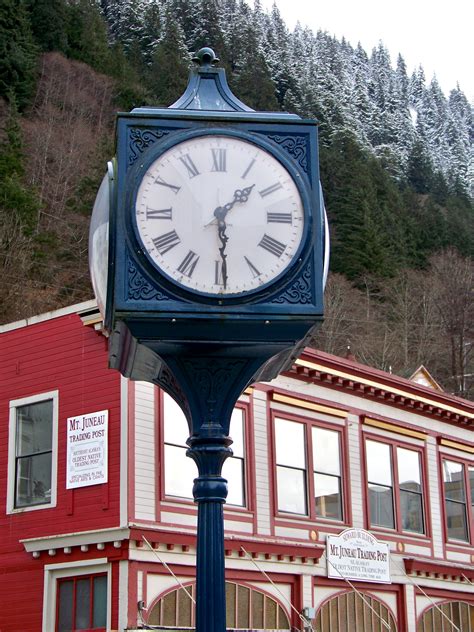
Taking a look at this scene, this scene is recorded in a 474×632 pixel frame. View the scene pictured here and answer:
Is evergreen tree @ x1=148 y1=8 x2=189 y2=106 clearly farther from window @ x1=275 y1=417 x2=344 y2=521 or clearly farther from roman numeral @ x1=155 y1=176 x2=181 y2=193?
roman numeral @ x1=155 y1=176 x2=181 y2=193

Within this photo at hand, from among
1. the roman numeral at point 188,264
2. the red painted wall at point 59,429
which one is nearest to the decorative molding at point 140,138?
the roman numeral at point 188,264

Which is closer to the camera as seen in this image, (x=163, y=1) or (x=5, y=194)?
(x=5, y=194)

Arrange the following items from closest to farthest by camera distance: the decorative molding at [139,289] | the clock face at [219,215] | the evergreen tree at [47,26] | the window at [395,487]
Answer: the decorative molding at [139,289]
the clock face at [219,215]
the window at [395,487]
the evergreen tree at [47,26]

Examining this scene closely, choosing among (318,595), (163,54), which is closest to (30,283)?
(318,595)

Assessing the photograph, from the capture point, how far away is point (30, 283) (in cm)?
4381

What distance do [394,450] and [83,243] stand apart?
27.6 m

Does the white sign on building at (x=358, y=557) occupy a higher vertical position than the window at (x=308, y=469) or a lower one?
lower

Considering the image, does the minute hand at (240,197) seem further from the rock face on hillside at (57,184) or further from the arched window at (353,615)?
the rock face on hillside at (57,184)

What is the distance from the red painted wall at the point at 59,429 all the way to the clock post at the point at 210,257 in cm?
1247

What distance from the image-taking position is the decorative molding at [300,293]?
203 inches

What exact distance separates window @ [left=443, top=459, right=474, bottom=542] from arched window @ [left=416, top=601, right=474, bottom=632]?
4.99ft

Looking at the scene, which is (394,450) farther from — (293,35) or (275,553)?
(293,35)

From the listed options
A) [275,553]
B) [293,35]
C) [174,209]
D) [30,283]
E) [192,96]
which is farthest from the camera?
[293,35]

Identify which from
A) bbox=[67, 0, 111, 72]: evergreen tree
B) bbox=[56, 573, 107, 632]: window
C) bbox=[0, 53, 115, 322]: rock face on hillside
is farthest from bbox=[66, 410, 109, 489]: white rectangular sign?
bbox=[67, 0, 111, 72]: evergreen tree
